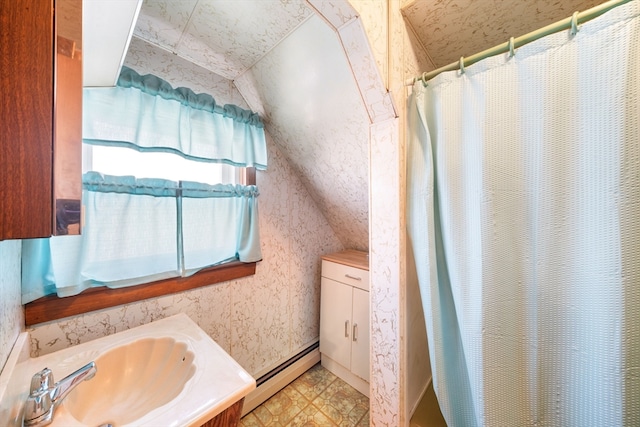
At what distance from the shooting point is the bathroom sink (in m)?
0.72

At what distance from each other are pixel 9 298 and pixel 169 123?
804 millimetres

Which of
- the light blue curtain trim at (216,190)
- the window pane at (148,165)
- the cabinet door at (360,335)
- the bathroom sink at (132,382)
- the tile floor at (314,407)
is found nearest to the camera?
the bathroom sink at (132,382)

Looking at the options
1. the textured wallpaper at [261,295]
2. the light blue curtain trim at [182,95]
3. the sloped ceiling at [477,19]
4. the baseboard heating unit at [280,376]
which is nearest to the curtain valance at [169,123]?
the light blue curtain trim at [182,95]

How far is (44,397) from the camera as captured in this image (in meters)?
0.55

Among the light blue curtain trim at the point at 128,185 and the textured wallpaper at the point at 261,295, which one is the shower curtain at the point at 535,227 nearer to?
the textured wallpaper at the point at 261,295

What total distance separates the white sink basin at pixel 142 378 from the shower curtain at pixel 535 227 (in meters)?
0.79

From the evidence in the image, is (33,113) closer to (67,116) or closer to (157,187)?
(67,116)

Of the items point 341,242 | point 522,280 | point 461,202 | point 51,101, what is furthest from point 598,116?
point 341,242

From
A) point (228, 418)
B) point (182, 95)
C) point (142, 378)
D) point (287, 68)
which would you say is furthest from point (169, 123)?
point (228, 418)

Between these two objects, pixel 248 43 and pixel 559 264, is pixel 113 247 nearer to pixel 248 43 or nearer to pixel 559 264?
pixel 248 43

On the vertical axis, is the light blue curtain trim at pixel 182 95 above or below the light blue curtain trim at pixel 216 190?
above

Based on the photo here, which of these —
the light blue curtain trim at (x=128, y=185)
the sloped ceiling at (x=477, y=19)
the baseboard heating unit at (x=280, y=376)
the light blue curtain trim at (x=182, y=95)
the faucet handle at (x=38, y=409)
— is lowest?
the baseboard heating unit at (x=280, y=376)

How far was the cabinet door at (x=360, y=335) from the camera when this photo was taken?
1438mm

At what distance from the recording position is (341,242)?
199 centimetres
